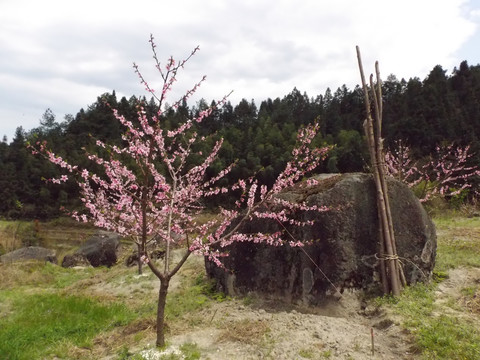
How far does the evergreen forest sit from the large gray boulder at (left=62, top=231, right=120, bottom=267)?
364 inches

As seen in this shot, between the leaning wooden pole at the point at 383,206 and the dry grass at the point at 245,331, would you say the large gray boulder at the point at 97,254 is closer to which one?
the dry grass at the point at 245,331

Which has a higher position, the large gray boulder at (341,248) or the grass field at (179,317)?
the large gray boulder at (341,248)

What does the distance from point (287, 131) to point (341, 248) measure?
50.9m

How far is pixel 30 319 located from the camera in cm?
630

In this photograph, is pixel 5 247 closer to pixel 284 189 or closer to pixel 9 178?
pixel 284 189

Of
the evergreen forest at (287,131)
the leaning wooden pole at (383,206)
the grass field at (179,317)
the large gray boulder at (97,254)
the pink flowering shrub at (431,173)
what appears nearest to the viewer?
the grass field at (179,317)

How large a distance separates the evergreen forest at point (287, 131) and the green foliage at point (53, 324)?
1603 cm

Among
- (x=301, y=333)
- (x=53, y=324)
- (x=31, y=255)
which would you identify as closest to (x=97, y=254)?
(x=31, y=255)

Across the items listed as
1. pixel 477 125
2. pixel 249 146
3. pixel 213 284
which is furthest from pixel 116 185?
pixel 249 146

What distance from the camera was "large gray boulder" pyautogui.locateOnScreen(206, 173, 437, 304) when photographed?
18.3ft

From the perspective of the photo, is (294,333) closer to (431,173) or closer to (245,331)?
(245,331)

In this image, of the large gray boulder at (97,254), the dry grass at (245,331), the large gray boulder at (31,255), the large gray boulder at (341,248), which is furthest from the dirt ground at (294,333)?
the large gray boulder at (31,255)

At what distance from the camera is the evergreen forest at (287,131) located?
34.0 meters

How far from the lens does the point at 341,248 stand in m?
5.59
